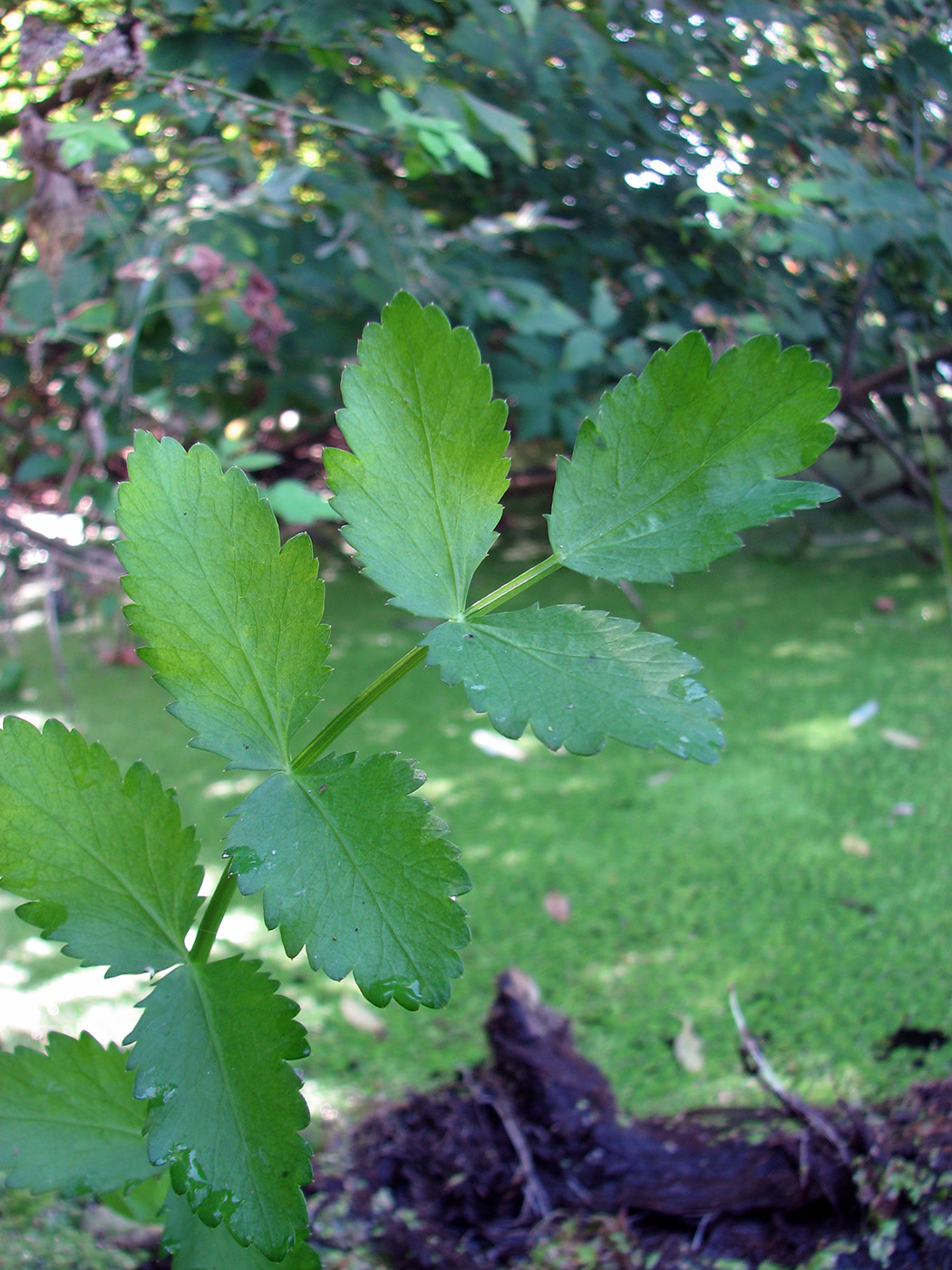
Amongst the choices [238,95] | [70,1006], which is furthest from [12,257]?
[70,1006]

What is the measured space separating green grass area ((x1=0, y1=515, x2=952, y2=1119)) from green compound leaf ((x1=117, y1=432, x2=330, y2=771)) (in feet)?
2.28

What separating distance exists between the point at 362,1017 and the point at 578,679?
0.86 meters

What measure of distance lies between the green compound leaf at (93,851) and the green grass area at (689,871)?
616mm

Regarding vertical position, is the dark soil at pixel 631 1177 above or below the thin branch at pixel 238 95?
below

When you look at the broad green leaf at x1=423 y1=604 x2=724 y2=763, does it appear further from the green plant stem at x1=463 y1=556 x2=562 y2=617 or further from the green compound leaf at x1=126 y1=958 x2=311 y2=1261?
the green compound leaf at x1=126 y1=958 x2=311 y2=1261

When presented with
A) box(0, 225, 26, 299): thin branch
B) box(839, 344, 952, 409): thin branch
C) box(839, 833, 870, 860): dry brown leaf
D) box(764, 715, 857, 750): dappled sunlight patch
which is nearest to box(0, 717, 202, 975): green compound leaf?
box(0, 225, 26, 299): thin branch

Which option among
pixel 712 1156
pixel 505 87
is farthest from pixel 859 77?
pixel 712 1156

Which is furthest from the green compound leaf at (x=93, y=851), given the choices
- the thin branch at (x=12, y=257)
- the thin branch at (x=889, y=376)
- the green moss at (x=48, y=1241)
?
the thin branch at (x=889, y=376)

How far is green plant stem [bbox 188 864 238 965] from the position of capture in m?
0.34

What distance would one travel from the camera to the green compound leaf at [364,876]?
29 centimetres

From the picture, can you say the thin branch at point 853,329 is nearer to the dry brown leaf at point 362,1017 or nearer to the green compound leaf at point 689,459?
the dry brown leaf at point 362,1017

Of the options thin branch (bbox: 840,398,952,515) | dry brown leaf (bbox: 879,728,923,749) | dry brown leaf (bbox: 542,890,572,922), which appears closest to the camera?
dry brown leaf (bbox: 542,890,572,922)

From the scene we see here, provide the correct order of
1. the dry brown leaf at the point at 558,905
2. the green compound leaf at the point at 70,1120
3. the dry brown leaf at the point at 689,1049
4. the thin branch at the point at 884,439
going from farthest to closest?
the thin branch at the point at 884,439, the dry brown leaf at the point at 558,905, the dry brown leaf at the point at 689,1049, the green compound leaf at the point at 70,1120

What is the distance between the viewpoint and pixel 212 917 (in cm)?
34
